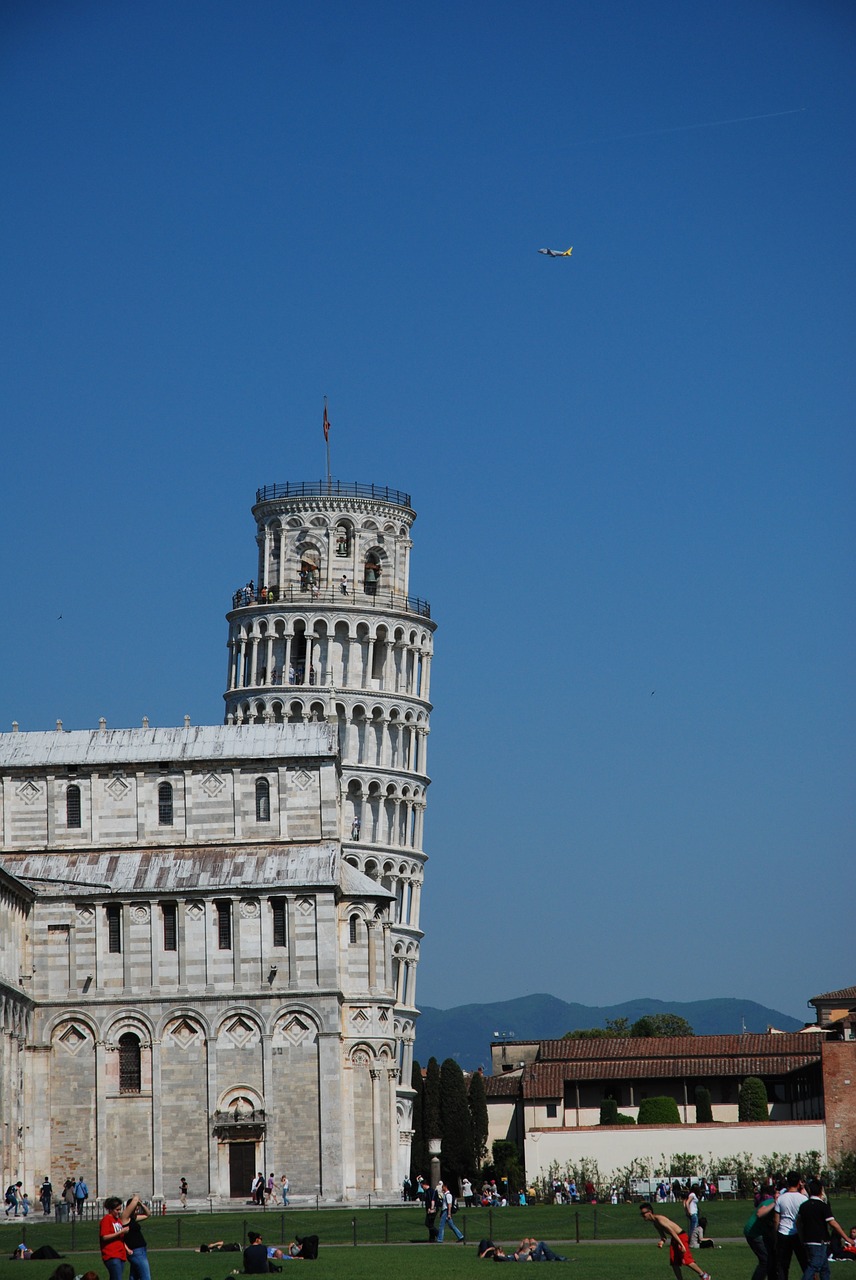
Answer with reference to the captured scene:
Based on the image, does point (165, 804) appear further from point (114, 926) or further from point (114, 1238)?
point (114, 1238)

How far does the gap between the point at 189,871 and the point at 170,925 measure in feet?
7.87

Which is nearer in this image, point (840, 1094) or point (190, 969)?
point (190, 969)

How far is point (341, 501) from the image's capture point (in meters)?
123

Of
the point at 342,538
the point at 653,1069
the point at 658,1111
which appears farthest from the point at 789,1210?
the point at 342,538

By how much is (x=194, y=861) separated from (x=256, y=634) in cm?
3766

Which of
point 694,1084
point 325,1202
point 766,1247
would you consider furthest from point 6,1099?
point 766,1247

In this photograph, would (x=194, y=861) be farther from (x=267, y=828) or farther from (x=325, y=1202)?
(x=325, y=1202)

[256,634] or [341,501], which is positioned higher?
[341,501]

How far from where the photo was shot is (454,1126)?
116 m

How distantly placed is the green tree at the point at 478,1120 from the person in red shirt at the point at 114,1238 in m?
86.0

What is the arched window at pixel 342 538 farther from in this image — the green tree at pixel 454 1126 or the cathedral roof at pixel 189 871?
the cathedral roof at pixel 189 871

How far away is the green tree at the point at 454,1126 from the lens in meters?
113

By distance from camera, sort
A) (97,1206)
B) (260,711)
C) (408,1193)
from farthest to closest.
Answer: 1. (260,711)
2. (408,1193)
3. (97,1206)

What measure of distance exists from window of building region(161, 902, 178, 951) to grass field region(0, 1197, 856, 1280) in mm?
11186
